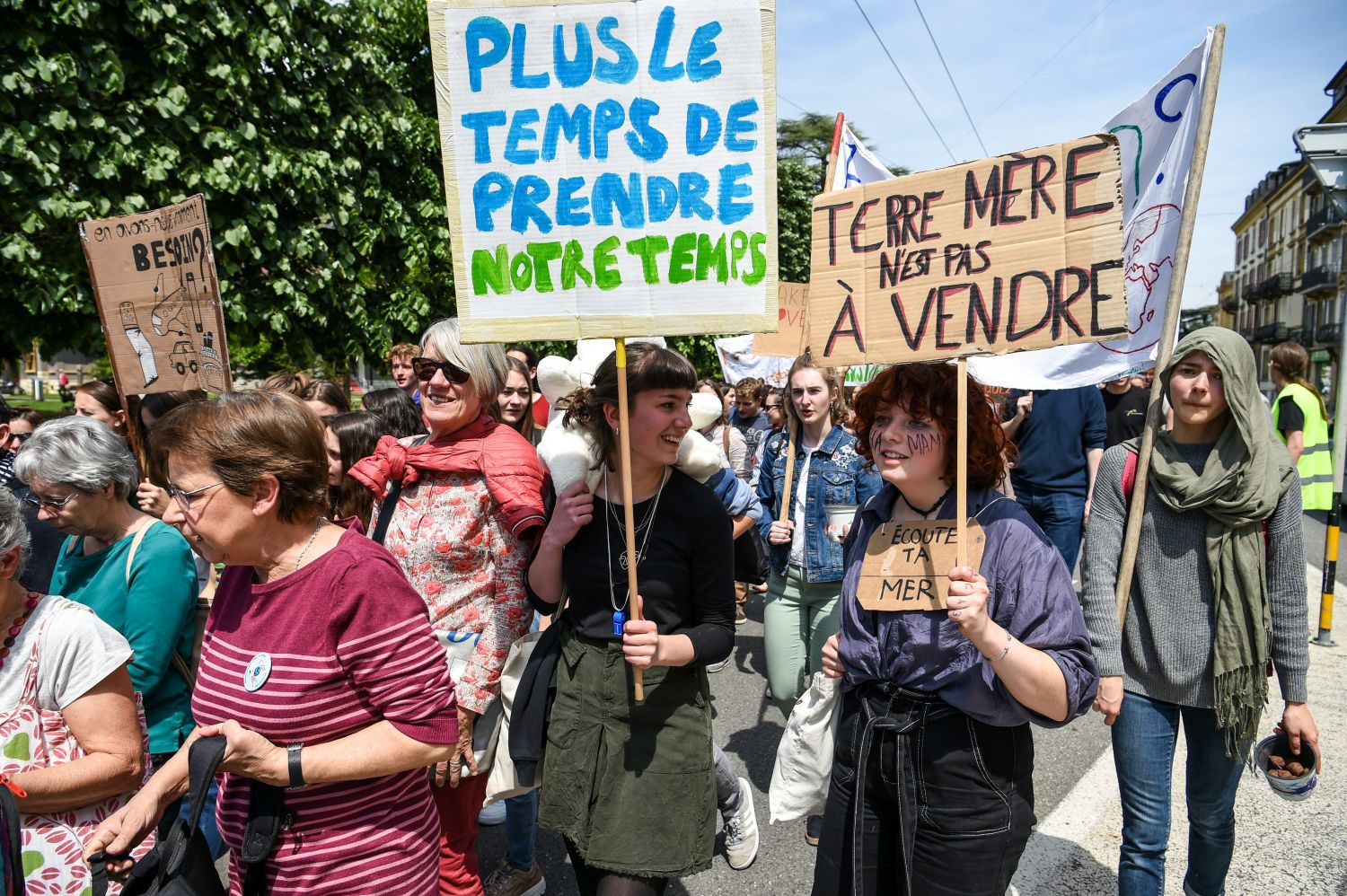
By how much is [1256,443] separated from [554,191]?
6.79ft

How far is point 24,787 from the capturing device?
190cm

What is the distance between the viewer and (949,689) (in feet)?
6.49

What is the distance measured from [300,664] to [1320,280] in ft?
225

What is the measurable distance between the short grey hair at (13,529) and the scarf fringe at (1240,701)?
126 inches

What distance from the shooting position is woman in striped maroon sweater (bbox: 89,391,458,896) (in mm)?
1751

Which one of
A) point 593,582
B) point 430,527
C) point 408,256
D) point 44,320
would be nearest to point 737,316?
point 593,582

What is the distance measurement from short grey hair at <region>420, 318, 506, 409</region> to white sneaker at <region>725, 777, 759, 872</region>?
6.23 ft

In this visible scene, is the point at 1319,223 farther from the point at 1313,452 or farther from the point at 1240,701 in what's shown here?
the point at 1240,701

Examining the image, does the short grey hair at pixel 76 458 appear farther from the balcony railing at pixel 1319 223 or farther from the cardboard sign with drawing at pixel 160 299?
the balcony railing at pixel 1319 223

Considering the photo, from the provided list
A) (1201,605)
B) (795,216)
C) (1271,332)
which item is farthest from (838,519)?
(1271,332)

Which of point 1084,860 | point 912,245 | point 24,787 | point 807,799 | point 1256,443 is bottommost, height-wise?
point 1084,860

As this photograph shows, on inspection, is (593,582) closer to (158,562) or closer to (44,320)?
(158,562)

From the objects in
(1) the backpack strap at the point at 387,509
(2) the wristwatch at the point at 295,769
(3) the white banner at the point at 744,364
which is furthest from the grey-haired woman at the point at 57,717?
(3) the white banner at the point at 744,364

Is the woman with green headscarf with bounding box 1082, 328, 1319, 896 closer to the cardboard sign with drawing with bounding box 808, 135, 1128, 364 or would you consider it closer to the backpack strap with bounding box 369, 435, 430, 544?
the cardboard sign with drawing with bounding box 808, 135, 1128, 364
